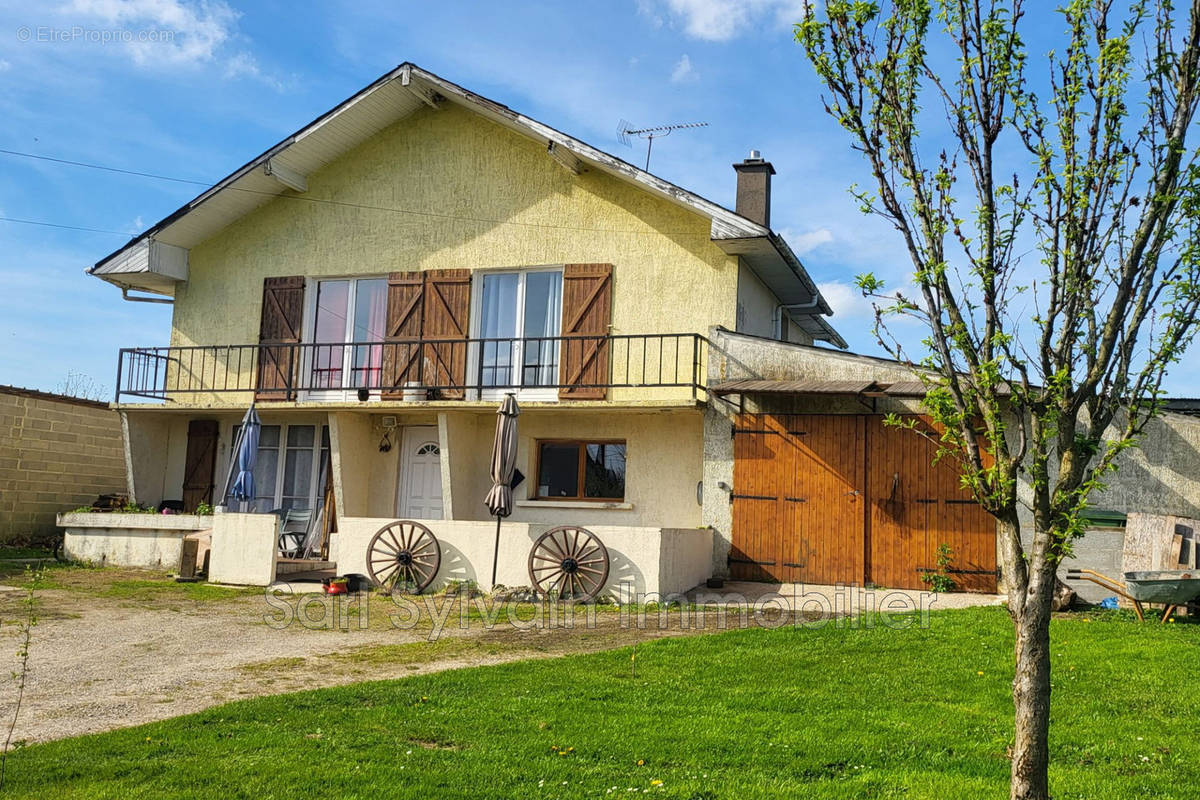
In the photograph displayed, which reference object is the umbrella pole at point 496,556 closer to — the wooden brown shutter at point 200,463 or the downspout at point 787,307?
the downspout at point 787,307

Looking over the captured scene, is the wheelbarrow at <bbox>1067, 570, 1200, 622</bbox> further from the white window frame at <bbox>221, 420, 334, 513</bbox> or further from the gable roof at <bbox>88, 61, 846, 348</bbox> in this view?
the white window frame at <bbox>221, 420, 334, 513</bbox>

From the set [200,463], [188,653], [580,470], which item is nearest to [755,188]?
[580,470]

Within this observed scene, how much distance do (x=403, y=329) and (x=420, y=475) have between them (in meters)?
2.23

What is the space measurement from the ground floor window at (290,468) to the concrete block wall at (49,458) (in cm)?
394

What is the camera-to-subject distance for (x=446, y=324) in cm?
1498

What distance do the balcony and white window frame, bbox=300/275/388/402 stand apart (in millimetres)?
25

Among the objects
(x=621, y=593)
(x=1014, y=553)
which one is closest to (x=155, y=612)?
(x=621, y=593)

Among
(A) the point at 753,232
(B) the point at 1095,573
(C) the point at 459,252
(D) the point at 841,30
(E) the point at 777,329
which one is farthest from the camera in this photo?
(E) the point at 777,329

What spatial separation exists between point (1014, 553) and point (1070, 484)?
0.32 m

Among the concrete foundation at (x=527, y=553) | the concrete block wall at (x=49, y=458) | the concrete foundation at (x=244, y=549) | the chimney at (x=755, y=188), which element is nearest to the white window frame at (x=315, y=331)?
the concrete foundation at (x=244, y=549)

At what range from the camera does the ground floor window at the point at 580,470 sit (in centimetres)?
1424

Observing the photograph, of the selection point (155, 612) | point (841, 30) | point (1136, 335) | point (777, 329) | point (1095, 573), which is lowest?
point (155, 612)

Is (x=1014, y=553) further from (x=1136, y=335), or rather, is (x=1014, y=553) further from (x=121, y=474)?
(x=121, y=474)

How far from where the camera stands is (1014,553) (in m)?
3.63
